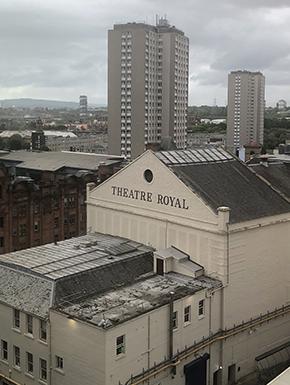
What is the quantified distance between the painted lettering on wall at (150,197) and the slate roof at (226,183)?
5.49 ft

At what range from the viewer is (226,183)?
44312mm

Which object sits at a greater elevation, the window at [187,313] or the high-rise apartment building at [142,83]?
the high-rise apartment building at [142,83]

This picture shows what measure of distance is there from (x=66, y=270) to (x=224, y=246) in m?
12.4

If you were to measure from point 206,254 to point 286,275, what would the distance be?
9.28 metres

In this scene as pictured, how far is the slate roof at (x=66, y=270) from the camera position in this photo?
116 feet

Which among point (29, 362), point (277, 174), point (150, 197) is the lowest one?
point (29, 362)

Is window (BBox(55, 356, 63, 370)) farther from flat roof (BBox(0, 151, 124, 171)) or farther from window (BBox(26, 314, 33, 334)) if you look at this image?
flat roof (BBox(0, 151, 124, 171))

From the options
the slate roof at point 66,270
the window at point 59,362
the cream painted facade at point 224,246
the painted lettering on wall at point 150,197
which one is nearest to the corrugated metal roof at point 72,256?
the slate roof at point 66,270

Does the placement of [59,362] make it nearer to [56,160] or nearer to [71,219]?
[71,219]

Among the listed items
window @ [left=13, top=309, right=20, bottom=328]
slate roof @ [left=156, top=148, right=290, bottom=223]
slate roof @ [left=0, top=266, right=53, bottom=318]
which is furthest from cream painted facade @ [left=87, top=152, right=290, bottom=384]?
window @ [left=13, top=309, right=20, bottom=328]

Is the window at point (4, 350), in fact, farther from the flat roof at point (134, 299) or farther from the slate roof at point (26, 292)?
the flat roof at point (134, 299)

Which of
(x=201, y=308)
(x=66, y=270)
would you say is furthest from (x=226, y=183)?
(x=66, y=270)

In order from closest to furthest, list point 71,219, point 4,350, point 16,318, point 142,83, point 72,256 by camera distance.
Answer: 1. point 16,318
2. point 4,350
3. point 72,256
4. point 71,219
5. point 142,83

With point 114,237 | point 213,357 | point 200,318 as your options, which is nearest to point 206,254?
point 200,318
